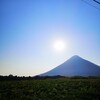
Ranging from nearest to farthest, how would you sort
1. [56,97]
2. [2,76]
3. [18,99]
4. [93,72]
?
[18,99], [56,97], [2,76], [93,72]

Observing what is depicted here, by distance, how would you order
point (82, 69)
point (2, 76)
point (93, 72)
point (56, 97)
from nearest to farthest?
point (56, 97), point (2, 76), point (93, 72), point (82, 69)

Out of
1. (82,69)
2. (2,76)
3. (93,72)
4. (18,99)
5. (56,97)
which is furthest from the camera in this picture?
(82,69)

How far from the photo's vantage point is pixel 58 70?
19550 cm

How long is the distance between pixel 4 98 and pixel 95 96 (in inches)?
292

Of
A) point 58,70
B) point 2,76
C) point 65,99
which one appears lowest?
point 65,99

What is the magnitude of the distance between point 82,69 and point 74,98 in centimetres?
18670

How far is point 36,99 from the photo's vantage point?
14719mm

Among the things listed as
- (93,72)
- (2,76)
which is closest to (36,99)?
(2,76)

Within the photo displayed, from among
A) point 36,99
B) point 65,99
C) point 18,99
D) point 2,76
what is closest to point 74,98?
point 65,99

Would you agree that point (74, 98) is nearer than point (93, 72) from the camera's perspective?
Yes

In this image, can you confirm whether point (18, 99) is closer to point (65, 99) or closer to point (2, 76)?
point (65, 99)

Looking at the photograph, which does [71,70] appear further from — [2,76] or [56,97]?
[56,97]

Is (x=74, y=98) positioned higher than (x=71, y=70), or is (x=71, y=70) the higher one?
(x=71, y=70)

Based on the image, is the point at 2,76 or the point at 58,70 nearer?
the point at 2,76
